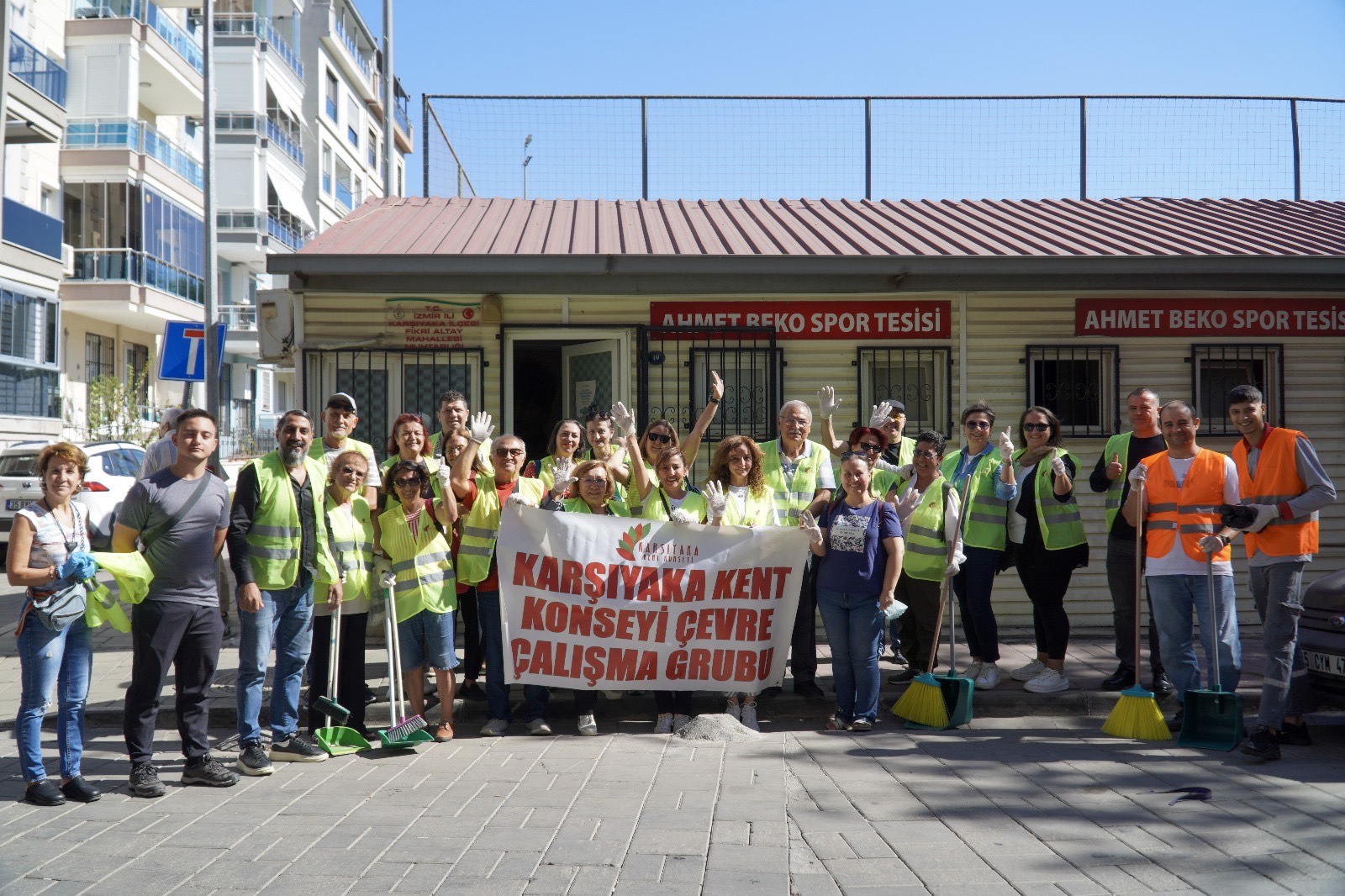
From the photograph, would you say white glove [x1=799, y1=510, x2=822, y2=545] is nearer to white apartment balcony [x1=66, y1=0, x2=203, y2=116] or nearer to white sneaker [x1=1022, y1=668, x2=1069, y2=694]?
white sneaker [x1=1022, y1=668, x2=1069, y2=694]

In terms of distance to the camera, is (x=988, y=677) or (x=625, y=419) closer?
(x=625, y=419)

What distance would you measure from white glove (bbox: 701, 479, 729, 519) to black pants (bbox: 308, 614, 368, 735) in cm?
224

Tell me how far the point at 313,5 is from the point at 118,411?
29.1m

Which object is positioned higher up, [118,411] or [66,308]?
[66,308]

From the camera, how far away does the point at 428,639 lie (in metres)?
6.55

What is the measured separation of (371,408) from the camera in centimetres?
973

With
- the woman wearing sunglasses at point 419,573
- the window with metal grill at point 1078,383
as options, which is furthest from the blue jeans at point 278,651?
the window with metal grill at point 1078,383

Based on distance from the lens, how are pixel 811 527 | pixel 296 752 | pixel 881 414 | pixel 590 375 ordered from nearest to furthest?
pixel 296 752
pixel 811 527
pixel 881 414
pixel 590 375

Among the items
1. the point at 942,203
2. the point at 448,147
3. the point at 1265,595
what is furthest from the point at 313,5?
the point at 1265,595

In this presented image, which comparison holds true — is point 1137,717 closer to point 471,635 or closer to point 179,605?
point 471,635

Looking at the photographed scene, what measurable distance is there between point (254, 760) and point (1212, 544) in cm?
560

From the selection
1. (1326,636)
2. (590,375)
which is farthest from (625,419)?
(1326,636)

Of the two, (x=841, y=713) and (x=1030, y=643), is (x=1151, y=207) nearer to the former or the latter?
(x=1030, y=643)

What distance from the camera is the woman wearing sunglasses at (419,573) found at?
6477 mm
